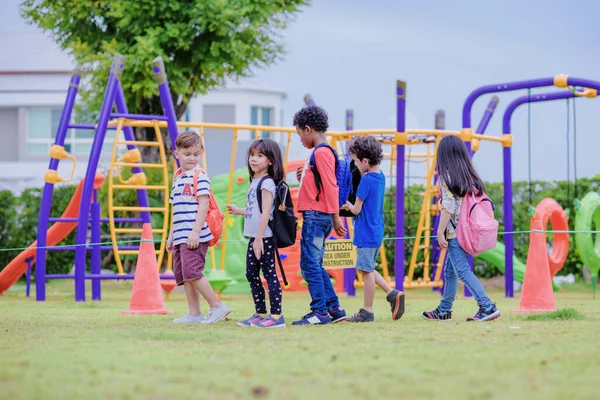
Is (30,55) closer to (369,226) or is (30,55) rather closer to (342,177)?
(342,177)

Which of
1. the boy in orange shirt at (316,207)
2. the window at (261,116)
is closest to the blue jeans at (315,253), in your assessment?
the boy in orange shirt at (316,207)

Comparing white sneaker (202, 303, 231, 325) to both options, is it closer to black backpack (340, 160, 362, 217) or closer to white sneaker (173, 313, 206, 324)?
white sneaker (173, 313, 206, 324)

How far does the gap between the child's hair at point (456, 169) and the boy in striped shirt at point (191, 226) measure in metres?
1.82

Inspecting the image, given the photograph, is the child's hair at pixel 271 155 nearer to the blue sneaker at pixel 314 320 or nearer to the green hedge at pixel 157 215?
the blue sneaker at pixel 314 320

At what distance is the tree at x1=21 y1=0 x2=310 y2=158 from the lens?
55.3 ft

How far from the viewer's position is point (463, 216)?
7.15 m

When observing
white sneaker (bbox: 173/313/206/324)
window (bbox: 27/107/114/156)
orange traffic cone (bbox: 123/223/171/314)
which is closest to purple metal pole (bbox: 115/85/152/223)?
orange traffic cone (bbox: 123/223/171/314)

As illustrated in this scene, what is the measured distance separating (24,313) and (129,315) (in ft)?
3.06

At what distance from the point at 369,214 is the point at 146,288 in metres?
2.22

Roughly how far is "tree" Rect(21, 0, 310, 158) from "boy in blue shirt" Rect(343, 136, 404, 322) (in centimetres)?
1000

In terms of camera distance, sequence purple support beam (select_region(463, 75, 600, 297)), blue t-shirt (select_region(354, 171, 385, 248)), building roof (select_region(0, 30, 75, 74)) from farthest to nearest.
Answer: building roof (select_region(0, 30, 75, 74)) < purple support beam (select_region(463, 75, 600, 297)) < blue t-shirt (select_region(354, 171, 385, 248))

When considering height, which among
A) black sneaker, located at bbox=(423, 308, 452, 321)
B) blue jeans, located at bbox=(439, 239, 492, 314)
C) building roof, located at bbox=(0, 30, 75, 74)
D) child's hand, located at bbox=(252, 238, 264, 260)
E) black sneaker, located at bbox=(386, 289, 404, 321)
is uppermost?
building roof, located at bbox=(0, 30, 75, 74)

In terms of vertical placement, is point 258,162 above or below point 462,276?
above

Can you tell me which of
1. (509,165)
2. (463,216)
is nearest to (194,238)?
(463,216)
